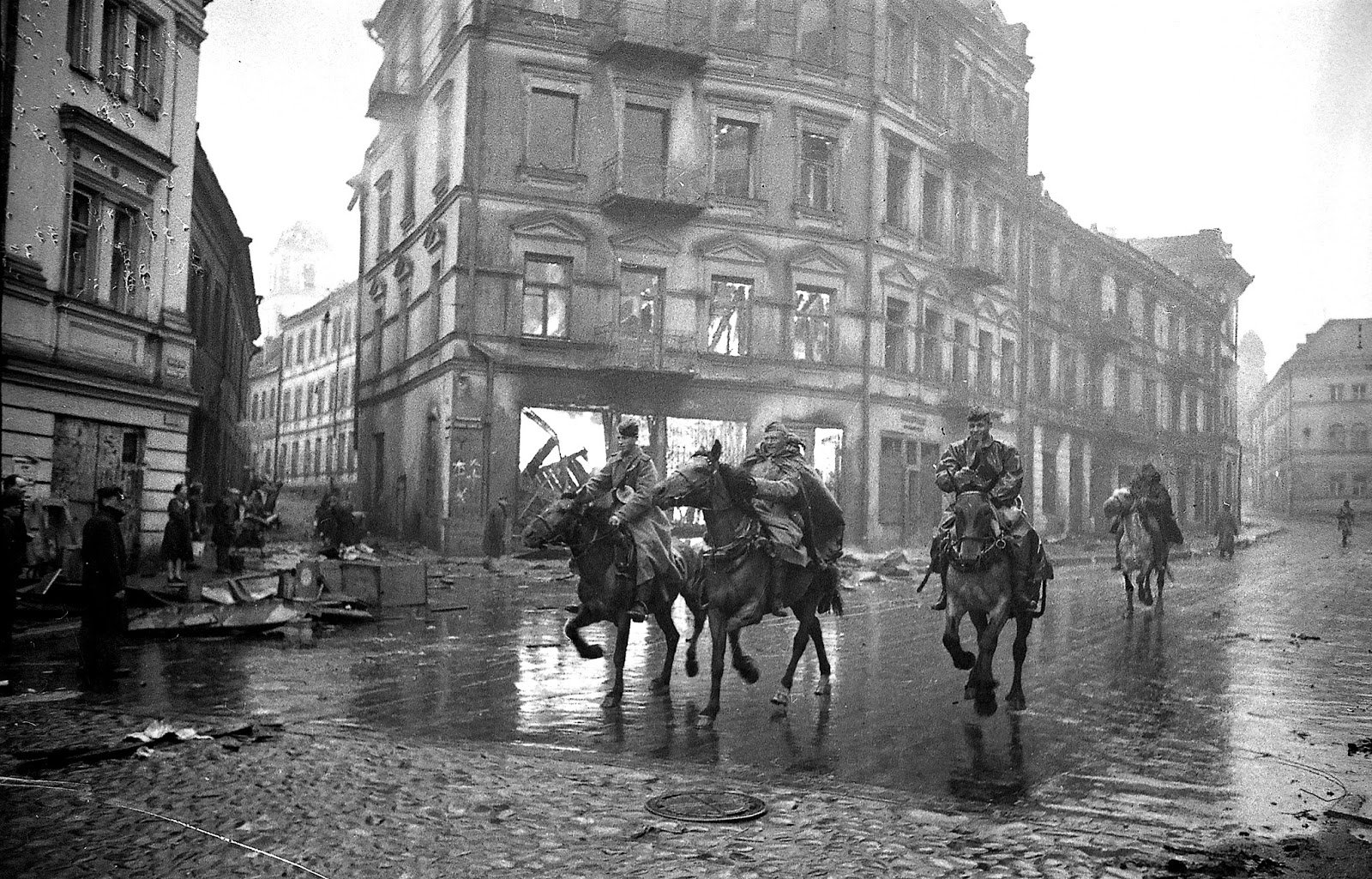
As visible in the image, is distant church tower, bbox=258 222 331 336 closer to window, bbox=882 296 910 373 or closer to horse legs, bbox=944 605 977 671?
window, bbox=882 296 910 373

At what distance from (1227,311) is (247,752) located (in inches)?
2077

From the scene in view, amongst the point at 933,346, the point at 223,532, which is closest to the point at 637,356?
the point at 223,532

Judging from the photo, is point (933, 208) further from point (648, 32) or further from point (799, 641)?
point (799, 641)

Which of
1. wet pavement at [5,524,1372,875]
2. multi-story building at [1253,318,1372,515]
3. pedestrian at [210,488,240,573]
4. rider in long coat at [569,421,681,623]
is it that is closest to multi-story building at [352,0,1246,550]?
pedestrian at [210,488,240,573]

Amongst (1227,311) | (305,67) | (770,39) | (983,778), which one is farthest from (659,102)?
(1227,311)

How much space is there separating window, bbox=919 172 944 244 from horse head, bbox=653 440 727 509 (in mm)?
26752

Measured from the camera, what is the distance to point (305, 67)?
13.4 m

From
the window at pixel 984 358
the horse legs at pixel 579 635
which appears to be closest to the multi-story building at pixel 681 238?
the window at pixel 984 358

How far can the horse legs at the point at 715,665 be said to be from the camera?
7.83m

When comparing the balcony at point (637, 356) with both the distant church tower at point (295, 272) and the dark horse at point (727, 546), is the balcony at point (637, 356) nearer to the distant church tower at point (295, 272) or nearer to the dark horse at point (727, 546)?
the distant church tower at point (295, 272)

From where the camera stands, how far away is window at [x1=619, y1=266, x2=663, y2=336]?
27109mm

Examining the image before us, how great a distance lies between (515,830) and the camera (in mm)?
5074

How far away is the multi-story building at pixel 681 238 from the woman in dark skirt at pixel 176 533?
8.08 meters

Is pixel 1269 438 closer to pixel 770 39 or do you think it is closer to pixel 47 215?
pixel 770 39
